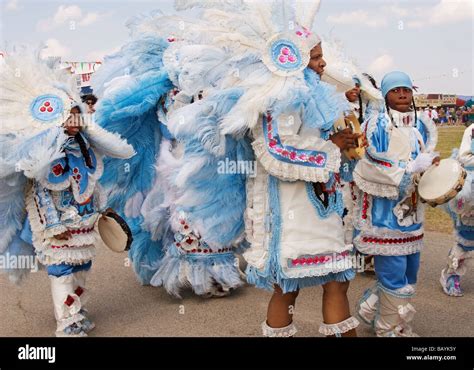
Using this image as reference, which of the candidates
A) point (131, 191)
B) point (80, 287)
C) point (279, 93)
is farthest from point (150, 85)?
point (279, 93)

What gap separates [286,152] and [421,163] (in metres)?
0.89

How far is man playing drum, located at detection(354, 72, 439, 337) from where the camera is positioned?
12.4ft

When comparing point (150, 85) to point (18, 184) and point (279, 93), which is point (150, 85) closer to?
point (18, 184)

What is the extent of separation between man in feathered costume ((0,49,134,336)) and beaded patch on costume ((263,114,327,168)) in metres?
1.45

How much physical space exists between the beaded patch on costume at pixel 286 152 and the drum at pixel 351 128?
0.19m

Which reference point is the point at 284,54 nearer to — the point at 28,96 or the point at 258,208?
the point at 258,208

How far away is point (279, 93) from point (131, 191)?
7.91ft

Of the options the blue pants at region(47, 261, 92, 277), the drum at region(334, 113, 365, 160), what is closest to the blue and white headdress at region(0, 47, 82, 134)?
the blue pants at region(47, 261, 92, 277)

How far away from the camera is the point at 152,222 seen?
5.23 meters

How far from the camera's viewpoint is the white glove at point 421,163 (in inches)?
145

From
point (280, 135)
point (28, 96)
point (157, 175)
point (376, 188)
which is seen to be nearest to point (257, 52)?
point (280, 135)

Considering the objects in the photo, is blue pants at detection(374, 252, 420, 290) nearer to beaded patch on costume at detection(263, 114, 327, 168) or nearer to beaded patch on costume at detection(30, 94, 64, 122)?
beaded patch on costume at detection(263, 114, 327, 168)

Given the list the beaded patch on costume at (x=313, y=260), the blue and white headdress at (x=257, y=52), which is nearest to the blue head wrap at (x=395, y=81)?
the blue and white headdress at (x=257, y=52)

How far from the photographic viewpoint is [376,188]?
382cm
